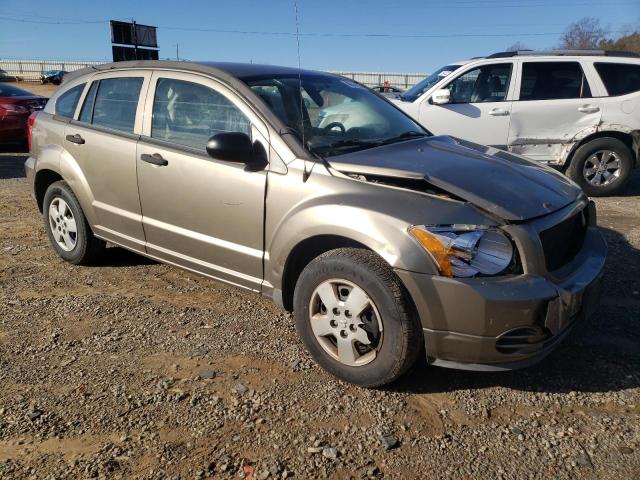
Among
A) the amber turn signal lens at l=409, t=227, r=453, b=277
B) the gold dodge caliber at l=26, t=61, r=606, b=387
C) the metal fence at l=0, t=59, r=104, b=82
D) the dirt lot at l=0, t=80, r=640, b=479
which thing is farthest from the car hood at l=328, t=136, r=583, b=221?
the metal fence at l=0, t=59, r=104, b=82

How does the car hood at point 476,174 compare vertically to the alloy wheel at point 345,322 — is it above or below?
above

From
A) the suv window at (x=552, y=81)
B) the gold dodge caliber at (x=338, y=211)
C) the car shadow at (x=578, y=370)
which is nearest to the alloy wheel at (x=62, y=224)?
the gold dodge caliber at (x=338, y=211)

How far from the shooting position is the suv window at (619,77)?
7.33 metres

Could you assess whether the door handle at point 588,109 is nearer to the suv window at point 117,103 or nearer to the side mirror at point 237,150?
the side mirror at point 237,150

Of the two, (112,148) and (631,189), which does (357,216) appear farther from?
(631,189)

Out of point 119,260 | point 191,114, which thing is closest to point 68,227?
point 119,260

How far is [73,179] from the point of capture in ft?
14.7

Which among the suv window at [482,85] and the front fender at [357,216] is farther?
the suv window at [482,85]

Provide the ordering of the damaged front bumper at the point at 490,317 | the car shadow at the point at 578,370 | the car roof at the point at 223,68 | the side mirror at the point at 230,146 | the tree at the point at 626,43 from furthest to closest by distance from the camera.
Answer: the tree at the point at 626,43 < the car roof at the point at 223,68 < the side mirror at the point at 230,146 < the car shadow at the point at 578,370 < the damaged front bumper at the point at 490,317

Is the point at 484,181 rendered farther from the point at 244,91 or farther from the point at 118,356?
the point at 118,356

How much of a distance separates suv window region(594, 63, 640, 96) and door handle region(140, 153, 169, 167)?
6.38m

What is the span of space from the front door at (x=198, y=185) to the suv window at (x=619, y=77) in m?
6.09

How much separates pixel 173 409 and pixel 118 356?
2.42ft

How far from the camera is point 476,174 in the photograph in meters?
3.09
